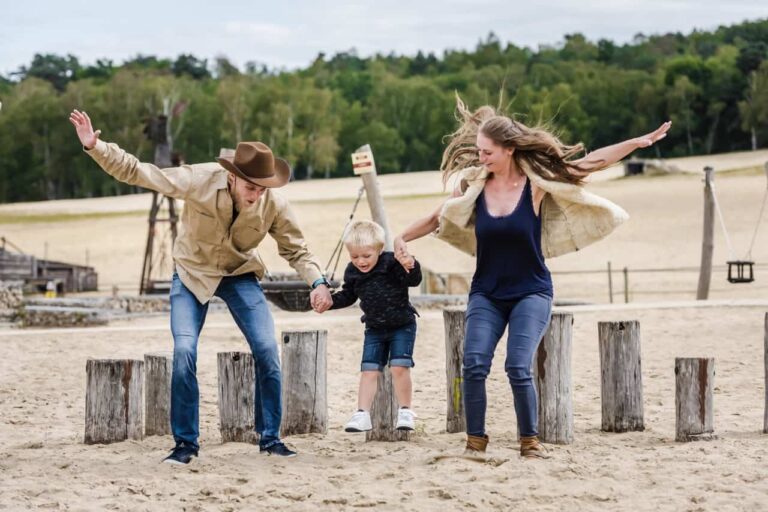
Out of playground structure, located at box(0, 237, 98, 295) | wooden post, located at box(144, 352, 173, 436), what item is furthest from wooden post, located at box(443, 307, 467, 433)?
playground structure, located at box(0, 237, 98, 295)

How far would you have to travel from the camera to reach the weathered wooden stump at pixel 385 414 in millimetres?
6680

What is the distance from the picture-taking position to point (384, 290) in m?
6.40

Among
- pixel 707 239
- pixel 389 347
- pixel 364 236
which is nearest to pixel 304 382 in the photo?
pixel 389 347

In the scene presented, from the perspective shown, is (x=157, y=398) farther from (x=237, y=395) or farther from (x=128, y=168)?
(x=128, y=168)

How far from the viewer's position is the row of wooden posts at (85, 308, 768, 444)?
652 centimetres

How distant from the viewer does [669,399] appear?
8695 mm

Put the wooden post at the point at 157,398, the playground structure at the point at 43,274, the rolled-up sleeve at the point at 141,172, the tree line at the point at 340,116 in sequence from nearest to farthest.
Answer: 1. the rolled-up sleeve at the point at 141,172
2. the wooden post at the point at 157,398
3. the playground structure at the point at 43,274
4. the tree line at the point at 340,116

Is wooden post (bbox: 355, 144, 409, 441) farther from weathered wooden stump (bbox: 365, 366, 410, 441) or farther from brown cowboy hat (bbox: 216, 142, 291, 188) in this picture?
brown cowboy hat (bbox: 216, 142, 291, 188)

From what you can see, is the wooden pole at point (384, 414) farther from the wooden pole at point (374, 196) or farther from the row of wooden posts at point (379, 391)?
the wooden pole at point (374, 196)

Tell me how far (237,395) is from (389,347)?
0.87m

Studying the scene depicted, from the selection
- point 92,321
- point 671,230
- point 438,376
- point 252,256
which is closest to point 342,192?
point 671,230

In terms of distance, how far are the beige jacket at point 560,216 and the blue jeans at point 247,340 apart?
106cm

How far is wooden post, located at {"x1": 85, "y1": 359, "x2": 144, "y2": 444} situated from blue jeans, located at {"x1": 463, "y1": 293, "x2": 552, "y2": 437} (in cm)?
189

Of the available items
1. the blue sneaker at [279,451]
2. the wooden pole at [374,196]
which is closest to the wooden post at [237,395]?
the blue sneaker at [279,451]
